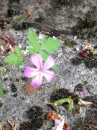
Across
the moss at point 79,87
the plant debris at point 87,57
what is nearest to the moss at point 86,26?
the plant debris at point 87,57

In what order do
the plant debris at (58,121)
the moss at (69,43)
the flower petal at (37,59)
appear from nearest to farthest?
the flower petal at (37,59) < the plant debris at (58,121) < the moss at (69,43)

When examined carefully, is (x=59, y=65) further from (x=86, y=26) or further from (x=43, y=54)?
(x=43, y=54)

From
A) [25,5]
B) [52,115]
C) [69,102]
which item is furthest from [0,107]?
[25,5]

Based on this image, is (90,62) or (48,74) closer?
(48,74)

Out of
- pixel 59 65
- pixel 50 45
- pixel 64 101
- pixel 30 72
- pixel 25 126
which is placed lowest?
pixel 25 126

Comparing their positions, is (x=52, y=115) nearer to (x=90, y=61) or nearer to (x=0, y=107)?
(x=0, y=107)

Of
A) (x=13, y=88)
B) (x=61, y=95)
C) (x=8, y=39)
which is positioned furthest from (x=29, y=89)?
(x=8, y=39)

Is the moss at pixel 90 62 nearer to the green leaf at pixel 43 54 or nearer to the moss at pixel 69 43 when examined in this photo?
the moss at pixel 69 43
